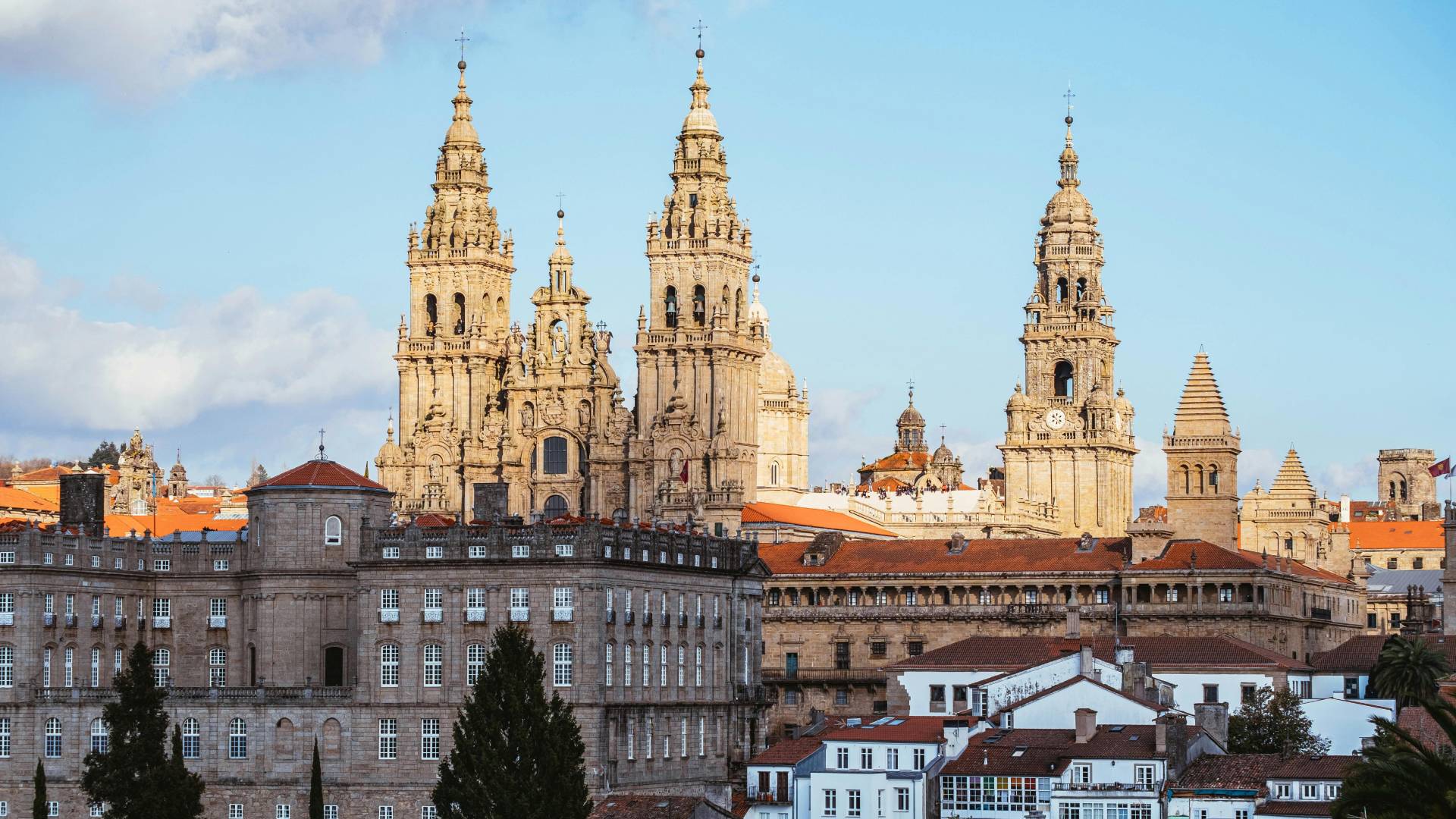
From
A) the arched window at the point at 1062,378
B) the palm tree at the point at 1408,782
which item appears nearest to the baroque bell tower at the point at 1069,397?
the arched window at the point at 1062,378

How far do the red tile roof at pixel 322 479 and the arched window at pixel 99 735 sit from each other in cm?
1056

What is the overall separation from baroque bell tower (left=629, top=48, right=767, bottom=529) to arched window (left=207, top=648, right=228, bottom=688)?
51908 millimetres

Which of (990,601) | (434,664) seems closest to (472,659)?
(434,664)

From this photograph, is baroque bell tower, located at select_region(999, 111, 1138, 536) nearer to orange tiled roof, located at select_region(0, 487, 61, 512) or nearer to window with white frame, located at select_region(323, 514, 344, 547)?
orange tiled roof, located at select_region(0, 487, 61, 512)

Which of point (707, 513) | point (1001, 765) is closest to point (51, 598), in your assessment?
point (1001, 765)

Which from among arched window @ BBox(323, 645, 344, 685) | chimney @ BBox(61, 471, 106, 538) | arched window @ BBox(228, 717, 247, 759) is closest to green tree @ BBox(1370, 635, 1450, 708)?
arched window @ BBox(323, 645, 344, 685)

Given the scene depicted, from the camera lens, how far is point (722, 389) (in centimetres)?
17038

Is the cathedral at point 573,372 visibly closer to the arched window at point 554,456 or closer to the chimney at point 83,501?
the arched window at point 554,456

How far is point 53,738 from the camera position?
112688 millimetres

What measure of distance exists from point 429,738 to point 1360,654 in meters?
42.5

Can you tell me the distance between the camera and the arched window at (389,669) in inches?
4311

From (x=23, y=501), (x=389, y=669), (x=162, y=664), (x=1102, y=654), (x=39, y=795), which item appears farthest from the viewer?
(x=23, y=501)

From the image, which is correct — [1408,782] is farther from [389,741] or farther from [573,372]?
[573,372]

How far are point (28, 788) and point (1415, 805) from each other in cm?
5873
